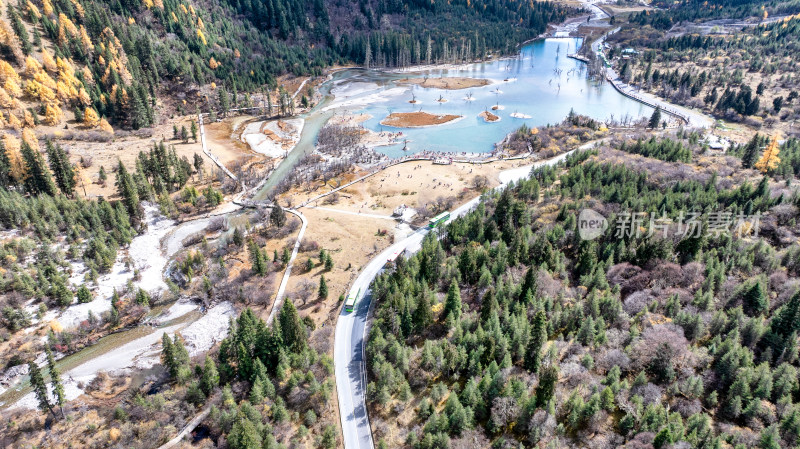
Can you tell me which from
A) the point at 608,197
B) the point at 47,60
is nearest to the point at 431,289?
the point at 608,197

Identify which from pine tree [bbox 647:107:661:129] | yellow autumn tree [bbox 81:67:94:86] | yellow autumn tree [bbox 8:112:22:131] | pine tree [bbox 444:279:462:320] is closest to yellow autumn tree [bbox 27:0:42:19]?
yellow autumn tree [bbox 81:67:94:86]

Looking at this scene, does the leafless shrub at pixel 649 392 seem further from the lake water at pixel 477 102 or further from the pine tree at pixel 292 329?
the lake water at pixel 477 102

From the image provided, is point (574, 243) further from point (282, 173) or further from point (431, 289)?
point (282, 173)

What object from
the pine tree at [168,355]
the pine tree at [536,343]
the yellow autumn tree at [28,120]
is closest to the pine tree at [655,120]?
the pine tree at [536,343]

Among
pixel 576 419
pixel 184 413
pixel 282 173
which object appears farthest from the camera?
pixel 282 173

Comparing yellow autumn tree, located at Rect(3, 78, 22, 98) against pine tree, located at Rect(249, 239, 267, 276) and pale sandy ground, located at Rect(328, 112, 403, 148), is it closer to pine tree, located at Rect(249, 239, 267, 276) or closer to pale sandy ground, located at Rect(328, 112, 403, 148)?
pale sandy ground, located at Rect(328, 112, 403, 148)
